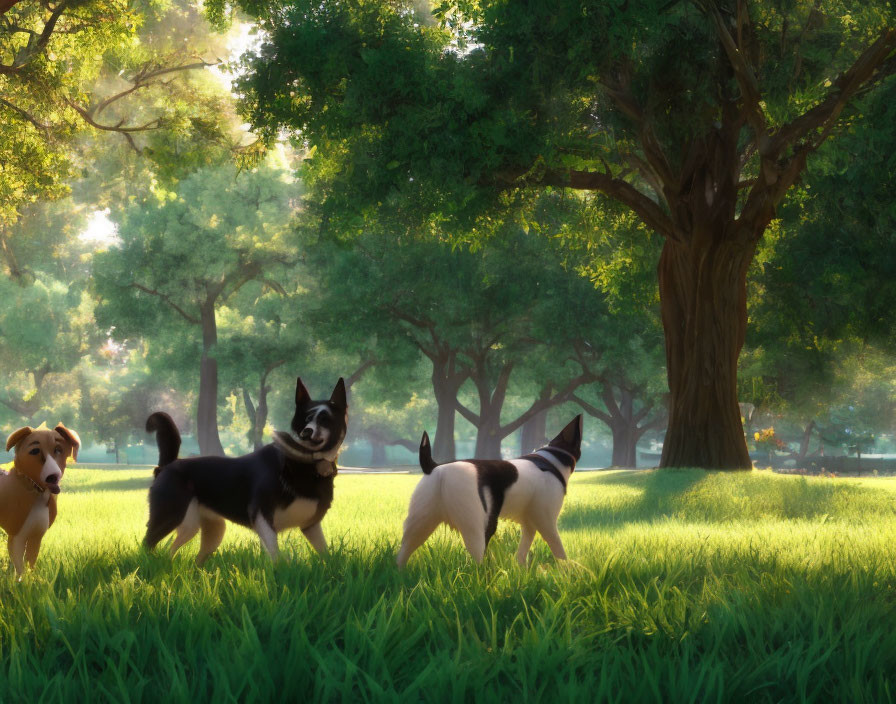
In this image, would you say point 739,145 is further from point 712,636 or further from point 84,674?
point 84,674

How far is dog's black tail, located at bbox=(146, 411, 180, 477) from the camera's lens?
587 cm

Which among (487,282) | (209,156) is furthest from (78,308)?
(209,156)

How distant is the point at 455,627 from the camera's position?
13.4 feet

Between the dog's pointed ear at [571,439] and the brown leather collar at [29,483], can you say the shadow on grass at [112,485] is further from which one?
the dog's pointed ear at [571,439]

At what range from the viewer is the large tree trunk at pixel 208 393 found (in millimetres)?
40062

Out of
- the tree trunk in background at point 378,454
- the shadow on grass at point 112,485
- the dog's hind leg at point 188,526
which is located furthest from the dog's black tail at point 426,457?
the tree trunk in background at point 378,454

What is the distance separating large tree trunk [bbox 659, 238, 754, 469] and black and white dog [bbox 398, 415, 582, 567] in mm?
12333

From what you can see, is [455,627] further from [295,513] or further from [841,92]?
[841,92]

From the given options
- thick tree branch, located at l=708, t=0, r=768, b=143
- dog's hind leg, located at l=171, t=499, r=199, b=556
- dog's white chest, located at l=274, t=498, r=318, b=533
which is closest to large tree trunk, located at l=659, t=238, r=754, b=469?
thick tree branch, located at l=708, t=0, r=768, b=143

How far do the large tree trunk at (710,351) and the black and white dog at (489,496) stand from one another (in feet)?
40.5

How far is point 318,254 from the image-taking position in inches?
1522

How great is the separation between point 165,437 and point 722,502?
9147mm

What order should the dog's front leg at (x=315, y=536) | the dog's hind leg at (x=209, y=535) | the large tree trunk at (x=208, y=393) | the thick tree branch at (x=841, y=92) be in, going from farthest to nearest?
the large tree trunk at (x=208, y=393) < the thick tree branch at (x=841, y=92) < the dog's hind leg at (x=209, y=535) < the dog's front leg at (x=315, y=536)

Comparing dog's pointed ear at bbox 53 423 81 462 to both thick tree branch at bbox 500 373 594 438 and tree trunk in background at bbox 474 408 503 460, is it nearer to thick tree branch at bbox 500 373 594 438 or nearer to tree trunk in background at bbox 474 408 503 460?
thick tree branch at bbox 500 373 594 438
